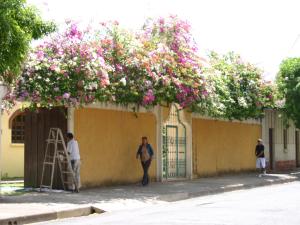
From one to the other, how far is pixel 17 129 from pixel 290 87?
13.7 meters

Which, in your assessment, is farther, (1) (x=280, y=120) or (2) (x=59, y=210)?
(1) (x=280, y=120)

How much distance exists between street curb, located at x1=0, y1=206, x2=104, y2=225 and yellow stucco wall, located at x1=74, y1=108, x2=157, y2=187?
14.1ft

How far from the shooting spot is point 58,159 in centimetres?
1694

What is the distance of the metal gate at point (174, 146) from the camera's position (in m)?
22.2

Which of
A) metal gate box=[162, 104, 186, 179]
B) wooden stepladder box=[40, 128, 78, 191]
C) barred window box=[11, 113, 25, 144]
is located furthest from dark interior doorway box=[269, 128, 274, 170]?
wooden stepladder box=[40, 128, 78, 191]

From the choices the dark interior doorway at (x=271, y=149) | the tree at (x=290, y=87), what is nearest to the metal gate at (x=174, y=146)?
the tree at (x=290, y=87)

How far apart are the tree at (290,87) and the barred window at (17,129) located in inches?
A: 493

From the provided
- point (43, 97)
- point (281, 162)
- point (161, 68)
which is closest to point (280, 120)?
point (281, 162)

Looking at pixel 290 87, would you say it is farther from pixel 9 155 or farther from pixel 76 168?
pixel 76 168

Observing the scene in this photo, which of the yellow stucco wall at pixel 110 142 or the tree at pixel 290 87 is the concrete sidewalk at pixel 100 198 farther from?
the tree at pixel 290 87

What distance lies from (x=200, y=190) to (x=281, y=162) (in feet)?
49.0

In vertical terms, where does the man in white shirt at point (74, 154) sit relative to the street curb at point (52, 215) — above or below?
above

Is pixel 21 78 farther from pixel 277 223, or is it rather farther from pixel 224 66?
pixel 224 66

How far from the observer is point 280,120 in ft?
106
